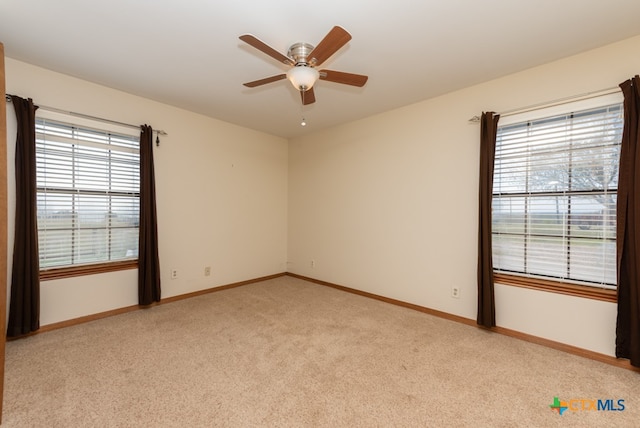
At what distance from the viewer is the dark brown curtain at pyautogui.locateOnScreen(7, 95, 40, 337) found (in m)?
2.46

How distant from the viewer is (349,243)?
417 centimetres

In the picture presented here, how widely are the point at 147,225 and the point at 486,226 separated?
3.71 m

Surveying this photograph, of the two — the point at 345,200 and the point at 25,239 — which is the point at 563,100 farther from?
the point at 25,239

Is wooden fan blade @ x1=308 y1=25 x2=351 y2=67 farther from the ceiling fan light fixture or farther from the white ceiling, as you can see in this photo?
the white ceiling

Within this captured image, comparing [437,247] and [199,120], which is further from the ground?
[199,120]

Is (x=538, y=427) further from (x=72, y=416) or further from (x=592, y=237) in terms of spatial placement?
(x=72, y=416)

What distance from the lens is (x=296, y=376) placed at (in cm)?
203

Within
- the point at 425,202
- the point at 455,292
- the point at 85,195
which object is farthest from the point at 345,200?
the point at 85,195

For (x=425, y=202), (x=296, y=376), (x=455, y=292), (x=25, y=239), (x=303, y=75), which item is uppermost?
(x=303, y=75)

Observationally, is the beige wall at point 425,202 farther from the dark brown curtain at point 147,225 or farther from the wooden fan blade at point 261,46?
the dark brown curtain at point 147,225

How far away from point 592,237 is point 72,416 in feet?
13.0

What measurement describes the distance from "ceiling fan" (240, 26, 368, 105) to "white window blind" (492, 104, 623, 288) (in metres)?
1.80

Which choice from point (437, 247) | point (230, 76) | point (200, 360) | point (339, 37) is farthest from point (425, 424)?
point (230, 76)

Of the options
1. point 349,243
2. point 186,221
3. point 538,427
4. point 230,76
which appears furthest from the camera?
point 349,243
